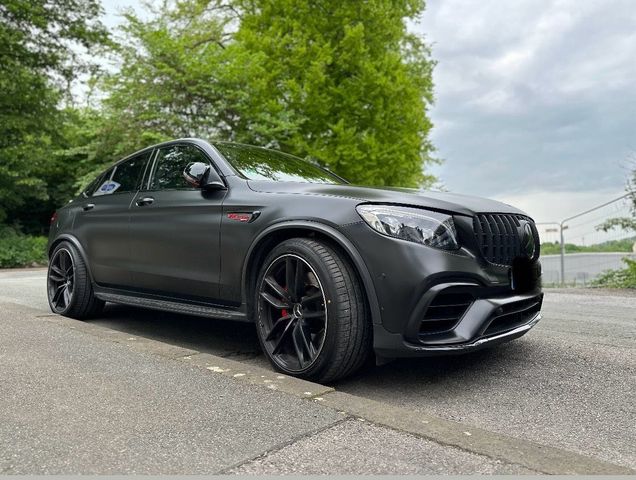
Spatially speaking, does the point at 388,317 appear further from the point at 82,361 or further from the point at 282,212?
the point at 82,361

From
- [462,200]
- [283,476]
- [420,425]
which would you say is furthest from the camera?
[462,200]

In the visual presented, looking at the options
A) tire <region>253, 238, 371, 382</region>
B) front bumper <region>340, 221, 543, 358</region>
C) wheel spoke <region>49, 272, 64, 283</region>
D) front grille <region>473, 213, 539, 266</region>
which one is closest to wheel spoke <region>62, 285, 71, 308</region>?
wheel spoke <region>49, 272, 64, 283</region>

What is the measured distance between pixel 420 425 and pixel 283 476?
2.33 ft

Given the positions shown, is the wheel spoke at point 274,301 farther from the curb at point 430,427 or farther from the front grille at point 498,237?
the front grille at point 498,237

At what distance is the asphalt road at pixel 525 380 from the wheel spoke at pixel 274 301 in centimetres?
54

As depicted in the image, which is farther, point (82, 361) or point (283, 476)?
point (82, 361)

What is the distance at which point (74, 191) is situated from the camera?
20.5 metres

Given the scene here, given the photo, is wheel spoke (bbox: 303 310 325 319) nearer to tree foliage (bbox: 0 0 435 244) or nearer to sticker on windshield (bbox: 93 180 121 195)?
sticker on windshield (bbox: 93 180 121 195)

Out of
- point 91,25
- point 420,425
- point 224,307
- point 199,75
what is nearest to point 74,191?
point 91,25

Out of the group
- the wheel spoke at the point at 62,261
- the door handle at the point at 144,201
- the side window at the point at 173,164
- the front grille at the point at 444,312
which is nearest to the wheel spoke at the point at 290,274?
the front grille at the point at 444,312

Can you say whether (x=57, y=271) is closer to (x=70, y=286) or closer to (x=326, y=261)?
(x=70, y=286)

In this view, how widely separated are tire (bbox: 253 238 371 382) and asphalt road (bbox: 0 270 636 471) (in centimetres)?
25

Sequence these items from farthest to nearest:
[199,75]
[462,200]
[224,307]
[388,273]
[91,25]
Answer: [91,25] → [199,75] → [224,307] → [462,200] → [388,273]

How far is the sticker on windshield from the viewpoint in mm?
4971
